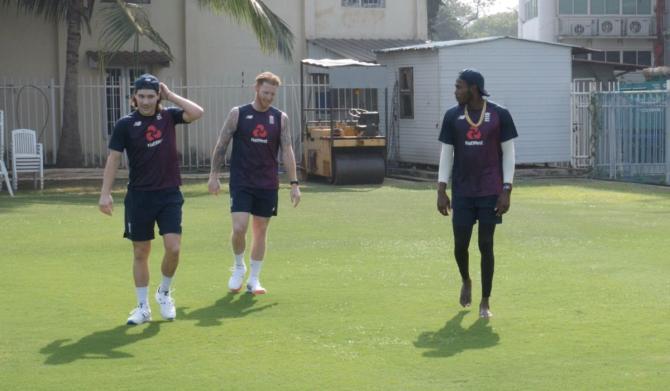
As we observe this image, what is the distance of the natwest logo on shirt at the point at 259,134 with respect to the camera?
10.8 metres

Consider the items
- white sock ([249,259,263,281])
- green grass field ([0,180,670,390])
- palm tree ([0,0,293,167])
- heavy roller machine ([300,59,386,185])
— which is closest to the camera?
green grass field ([0,180,670,390])

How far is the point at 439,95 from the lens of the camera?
89.9ft

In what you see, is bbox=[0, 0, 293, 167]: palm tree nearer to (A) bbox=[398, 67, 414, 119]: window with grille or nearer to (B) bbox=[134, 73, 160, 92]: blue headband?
(A) bbox=[398, 67, 414, 119]: window with grille

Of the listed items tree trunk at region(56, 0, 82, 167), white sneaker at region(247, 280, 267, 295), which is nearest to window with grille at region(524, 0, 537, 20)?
tree trunk at region(56, 0, 82, 167)

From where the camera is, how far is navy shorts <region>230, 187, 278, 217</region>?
426 inches

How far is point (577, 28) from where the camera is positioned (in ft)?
166

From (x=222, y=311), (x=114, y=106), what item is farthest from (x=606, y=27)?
(x=222, y=311)

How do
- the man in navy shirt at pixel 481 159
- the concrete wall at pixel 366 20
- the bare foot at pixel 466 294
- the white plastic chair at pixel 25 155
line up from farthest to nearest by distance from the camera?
the concrete wall at pixel 366 20
the white plastic chair at pixel 25 155
the bare foot at pixel 466 294
the man in navy shirt at pixel 481 159

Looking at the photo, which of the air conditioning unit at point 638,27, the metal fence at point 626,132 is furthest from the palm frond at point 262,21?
the air conditioning unit at point 638,27

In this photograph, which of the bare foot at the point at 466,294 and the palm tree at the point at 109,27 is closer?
the bare foot at the point at 466,294

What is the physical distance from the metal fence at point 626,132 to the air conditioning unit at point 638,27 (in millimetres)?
23293

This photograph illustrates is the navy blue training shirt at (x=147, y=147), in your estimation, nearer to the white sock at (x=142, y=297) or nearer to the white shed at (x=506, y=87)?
the white sock at (x=142, y=297)

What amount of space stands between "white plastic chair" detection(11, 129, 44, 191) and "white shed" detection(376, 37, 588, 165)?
8.82 m

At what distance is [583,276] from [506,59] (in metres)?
16.5
